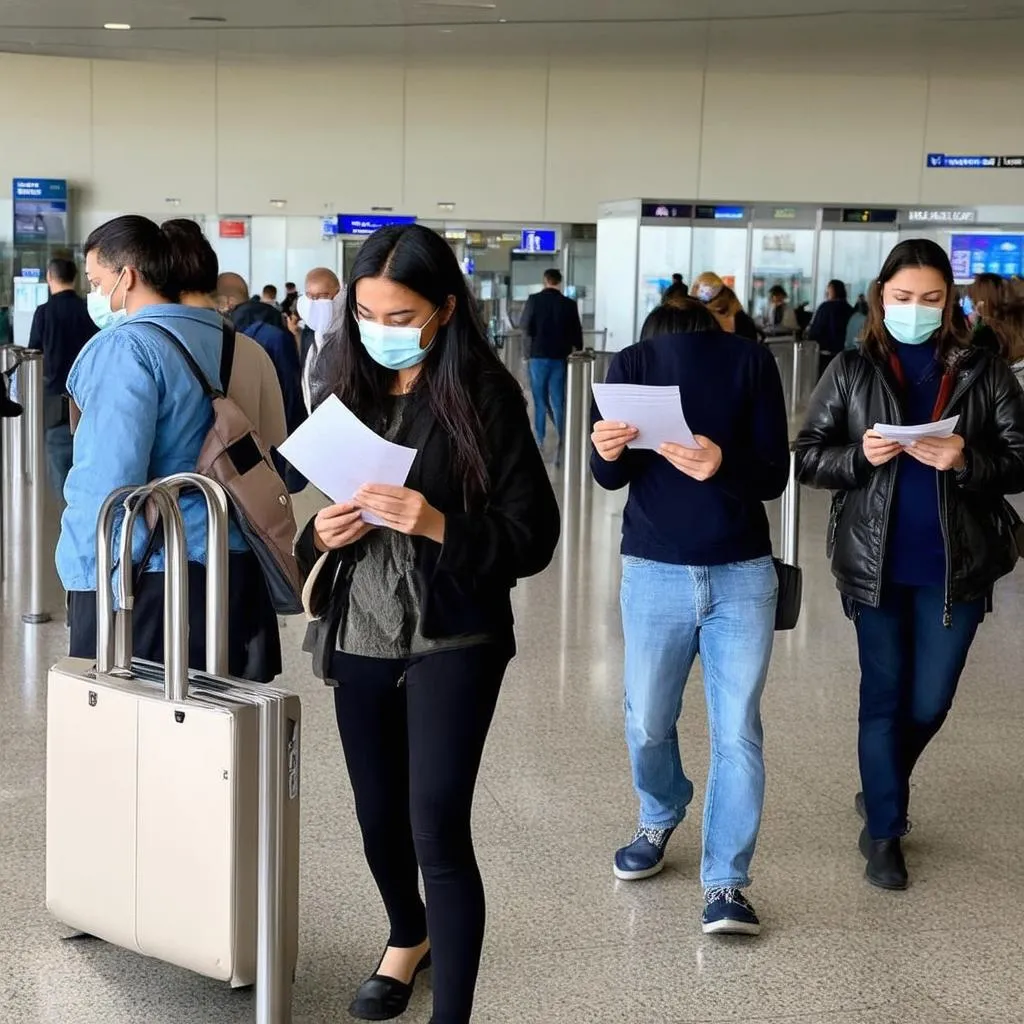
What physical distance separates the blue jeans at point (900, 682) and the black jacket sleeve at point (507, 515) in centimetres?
156

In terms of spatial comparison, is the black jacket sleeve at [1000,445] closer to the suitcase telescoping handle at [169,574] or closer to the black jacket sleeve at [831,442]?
the black jacket sleeve at [831,442]

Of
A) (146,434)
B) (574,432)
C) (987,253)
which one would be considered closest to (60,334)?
(574,432)

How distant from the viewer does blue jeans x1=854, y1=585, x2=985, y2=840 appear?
13.1ft

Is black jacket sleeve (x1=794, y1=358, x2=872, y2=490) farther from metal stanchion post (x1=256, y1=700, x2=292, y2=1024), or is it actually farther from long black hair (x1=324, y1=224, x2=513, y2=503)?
metal stanchion post (x1=256, y1=700, x2=292, y2=1024)

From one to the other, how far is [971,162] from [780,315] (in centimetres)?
322

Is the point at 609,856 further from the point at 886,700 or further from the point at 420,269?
the point at 420,269

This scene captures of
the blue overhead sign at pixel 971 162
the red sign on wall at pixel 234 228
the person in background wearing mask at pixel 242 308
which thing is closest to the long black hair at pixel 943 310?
the person in background wearing mask at pixel 242 308

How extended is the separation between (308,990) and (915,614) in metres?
1.91

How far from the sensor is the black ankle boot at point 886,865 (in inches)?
160

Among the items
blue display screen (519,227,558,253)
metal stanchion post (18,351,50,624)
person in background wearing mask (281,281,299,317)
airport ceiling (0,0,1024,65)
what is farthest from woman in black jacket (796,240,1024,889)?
A: blue display screen (519,227,558,253)

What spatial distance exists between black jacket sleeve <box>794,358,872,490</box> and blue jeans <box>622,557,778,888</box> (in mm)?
439

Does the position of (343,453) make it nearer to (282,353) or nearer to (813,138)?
(282,353)

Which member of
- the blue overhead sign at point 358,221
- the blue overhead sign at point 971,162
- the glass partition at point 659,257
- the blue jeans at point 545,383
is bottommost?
the blue jeans at point 545,383

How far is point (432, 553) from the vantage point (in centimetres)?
279
